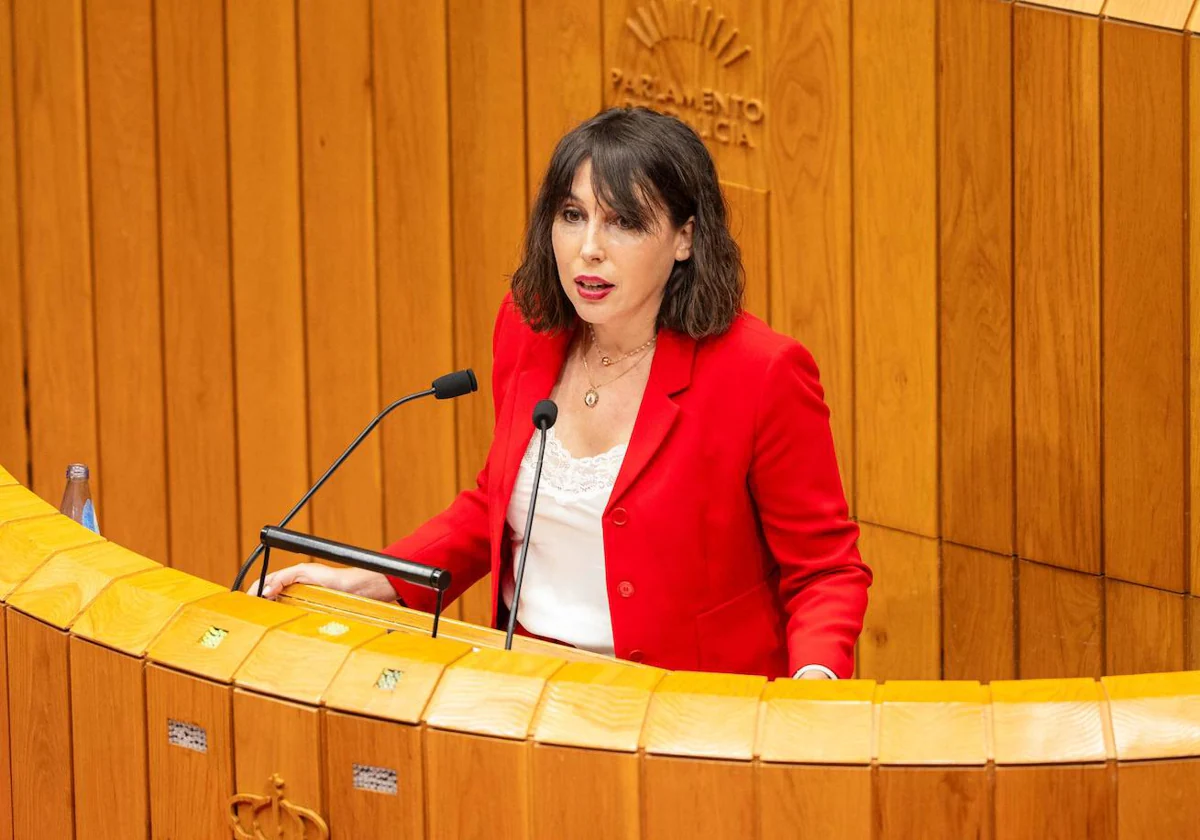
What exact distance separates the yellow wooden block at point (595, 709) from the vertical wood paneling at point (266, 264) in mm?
2418

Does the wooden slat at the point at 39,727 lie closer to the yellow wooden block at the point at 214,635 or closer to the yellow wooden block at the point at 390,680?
the yellow wooden block at the point at 214,635

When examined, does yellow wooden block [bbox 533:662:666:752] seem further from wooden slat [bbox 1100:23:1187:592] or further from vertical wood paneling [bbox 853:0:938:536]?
vertical wood paneling [bbox 853:0:938:536]

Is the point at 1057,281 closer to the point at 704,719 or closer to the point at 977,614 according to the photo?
the point at 977,614

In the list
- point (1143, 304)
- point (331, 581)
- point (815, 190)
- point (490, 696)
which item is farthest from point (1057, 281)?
point (490, 696)

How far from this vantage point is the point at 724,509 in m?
2.17

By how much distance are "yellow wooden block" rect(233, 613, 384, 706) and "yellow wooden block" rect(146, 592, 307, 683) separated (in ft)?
0.04

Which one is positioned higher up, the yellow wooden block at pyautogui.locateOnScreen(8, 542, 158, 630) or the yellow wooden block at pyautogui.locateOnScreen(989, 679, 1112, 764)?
the yellow wooden block at pyautogui.locateOnScreen(8, 542, 158, 630)

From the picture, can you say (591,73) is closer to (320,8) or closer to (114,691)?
(320,8)

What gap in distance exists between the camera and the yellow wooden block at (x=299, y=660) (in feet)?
4.96

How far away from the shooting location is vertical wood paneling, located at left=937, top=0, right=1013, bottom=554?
9.87 feet

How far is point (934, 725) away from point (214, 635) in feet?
1.97

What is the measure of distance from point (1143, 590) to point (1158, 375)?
335mm

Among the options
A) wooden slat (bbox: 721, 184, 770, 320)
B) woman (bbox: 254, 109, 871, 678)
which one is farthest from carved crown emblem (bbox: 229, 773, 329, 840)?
wooden slat (bbox: 721, 184, 770, 320)

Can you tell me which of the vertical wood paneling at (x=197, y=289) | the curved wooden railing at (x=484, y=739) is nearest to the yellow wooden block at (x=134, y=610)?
the curved wooden railing at (x=484, y=739)
